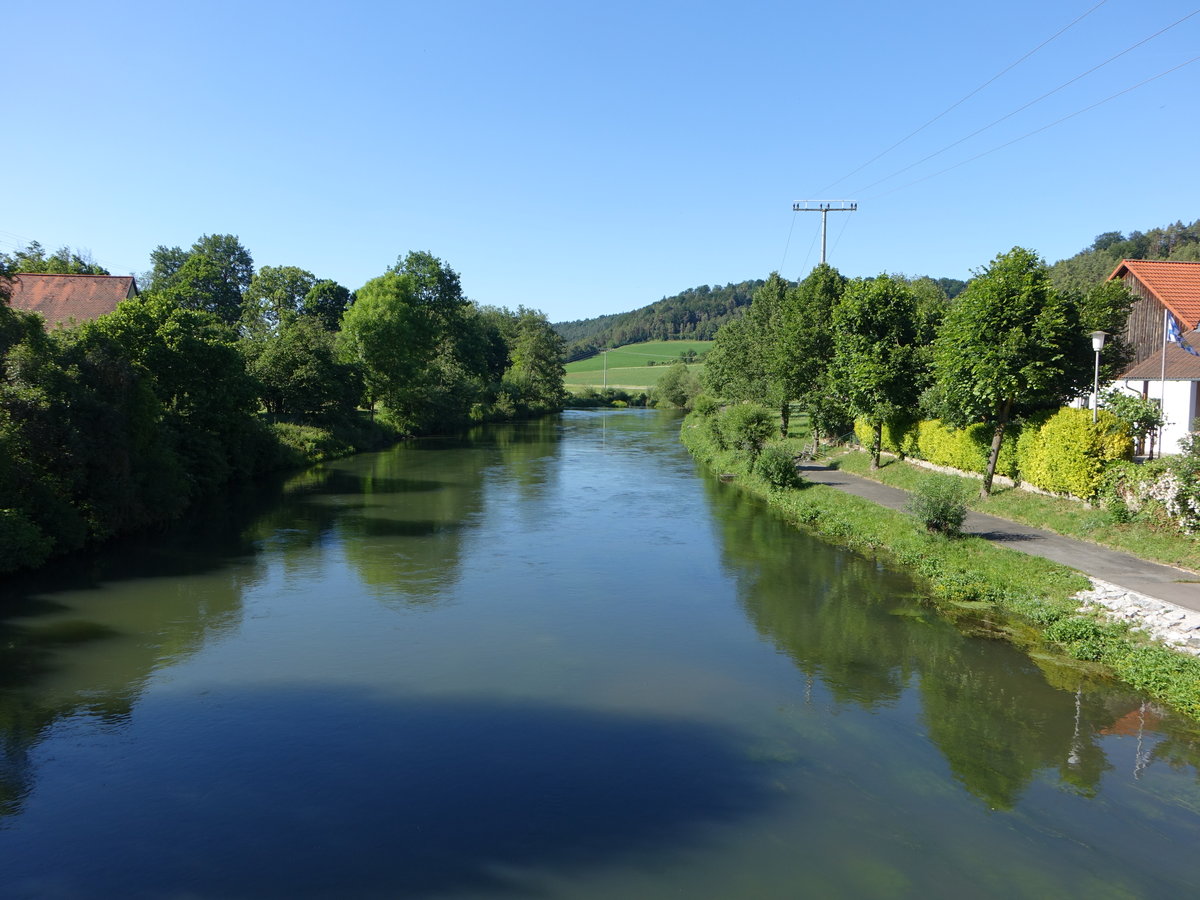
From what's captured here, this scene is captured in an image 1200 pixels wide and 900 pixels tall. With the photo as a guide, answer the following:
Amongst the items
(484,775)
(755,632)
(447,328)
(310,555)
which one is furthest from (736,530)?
(447,328)

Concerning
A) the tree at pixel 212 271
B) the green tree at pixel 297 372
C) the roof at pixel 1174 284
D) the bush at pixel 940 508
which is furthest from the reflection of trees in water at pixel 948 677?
the tree at pixel 212 271

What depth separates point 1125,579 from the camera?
1420cm

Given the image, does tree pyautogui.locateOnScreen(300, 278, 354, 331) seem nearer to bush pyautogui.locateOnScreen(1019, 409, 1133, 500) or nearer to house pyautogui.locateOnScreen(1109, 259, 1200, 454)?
house pyautogui.locateOnScreen(1109, 259, 1200, 454)

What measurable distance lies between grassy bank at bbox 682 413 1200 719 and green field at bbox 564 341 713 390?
96116mm

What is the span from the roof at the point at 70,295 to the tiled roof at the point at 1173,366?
38695 millimetres

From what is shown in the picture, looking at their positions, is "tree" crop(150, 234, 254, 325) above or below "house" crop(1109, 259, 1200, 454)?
above

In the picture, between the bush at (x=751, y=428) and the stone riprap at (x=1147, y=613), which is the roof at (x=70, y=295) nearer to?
the bush at (x=751, y=428)

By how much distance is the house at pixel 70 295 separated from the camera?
112 ft

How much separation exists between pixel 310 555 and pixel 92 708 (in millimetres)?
9347

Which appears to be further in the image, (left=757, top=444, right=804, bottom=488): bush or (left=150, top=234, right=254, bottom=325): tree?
(left=150, top=234, right=254, bottom=325): tree

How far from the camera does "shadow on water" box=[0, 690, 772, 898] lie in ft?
25.1

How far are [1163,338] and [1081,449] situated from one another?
880 centimetres

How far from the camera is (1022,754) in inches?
400

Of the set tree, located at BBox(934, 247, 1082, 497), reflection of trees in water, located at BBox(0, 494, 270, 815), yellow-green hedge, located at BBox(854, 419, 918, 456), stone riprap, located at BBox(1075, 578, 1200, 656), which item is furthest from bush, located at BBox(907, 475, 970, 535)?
reflection of trees in water, located at BBox(0, 494, 270, 815)
